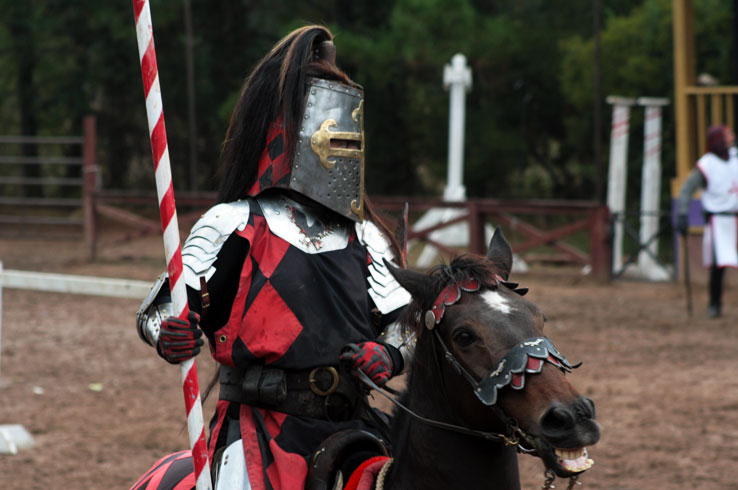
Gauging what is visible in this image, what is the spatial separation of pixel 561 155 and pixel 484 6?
3783 mm

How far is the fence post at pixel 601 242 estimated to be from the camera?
12852mm

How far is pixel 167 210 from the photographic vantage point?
2.62m

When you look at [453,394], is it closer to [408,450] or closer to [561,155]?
[408,450]

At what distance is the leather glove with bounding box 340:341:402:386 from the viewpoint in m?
2.60

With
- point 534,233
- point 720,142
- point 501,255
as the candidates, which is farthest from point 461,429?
point 534,233

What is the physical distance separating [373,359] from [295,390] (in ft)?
0.79

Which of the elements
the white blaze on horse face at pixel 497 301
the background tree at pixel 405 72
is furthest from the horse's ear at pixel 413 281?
the background tree at pixel 405 72

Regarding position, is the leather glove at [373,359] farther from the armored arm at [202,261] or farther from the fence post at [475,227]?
the fence post at [475,227]

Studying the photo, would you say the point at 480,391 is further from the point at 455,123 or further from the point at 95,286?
the point at 455,123

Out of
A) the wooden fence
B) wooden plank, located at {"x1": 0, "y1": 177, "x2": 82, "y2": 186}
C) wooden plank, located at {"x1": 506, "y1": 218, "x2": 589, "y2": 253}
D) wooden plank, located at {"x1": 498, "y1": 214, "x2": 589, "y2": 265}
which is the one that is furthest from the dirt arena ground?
the wooden fence

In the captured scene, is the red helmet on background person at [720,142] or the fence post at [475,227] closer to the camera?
the red helmet on background person at [720,142]

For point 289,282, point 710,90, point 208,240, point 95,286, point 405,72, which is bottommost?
point 95,286

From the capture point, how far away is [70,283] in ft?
19.5

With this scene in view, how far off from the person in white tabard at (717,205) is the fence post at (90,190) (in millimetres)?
8738
